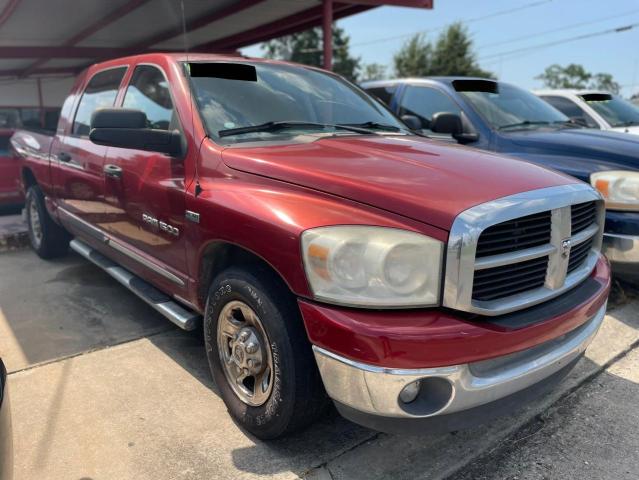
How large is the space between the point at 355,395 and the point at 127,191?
2137mm

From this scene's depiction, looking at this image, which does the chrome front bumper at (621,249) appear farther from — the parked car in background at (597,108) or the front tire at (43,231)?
the front tire at (43,231)

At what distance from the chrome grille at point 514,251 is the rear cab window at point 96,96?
2994 mm

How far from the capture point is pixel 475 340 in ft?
6.21

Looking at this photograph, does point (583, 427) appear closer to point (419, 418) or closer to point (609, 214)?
point (419, 418)

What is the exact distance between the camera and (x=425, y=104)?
5438mm

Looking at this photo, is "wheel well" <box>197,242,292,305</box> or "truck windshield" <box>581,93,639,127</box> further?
"truck windshield" <box>581,93,639,127</box>

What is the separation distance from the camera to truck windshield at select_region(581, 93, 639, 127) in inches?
259

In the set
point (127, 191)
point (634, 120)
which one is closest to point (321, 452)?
point (127, 191)

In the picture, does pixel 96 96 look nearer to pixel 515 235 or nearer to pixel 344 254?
pixel 344 254

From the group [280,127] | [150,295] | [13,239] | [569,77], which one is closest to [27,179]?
[13,239]

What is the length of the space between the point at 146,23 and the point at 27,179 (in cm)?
624

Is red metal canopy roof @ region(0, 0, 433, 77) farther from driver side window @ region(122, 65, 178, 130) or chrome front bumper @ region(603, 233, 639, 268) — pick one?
chrome front bumper @ region(603, 233, 639, 268)

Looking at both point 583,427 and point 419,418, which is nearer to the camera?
point 419,418

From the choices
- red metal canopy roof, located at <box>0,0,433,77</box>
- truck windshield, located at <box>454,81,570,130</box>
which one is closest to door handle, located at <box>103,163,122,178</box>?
truck windshield, located at <box>454,81,570,130</box>
